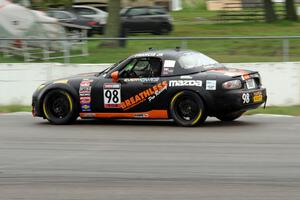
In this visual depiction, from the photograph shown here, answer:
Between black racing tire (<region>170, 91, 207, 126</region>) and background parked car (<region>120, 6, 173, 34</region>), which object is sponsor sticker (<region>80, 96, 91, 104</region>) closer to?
black racing tire (<region>170, 91, 207, 126</region>)

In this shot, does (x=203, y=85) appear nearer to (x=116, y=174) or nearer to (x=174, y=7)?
(x=116, y=174)

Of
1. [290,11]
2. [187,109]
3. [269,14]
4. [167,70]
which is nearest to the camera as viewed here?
[187,109]

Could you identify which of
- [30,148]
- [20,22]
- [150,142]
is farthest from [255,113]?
[20,22]

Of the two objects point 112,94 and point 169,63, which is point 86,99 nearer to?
point 112,94

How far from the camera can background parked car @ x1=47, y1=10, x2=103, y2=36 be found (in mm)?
33812

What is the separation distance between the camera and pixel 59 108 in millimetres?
12734

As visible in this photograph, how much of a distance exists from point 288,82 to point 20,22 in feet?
33.8

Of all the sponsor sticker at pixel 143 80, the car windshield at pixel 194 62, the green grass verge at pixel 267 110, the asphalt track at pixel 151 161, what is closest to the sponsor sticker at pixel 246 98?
the asphalt track at pixel 151 161

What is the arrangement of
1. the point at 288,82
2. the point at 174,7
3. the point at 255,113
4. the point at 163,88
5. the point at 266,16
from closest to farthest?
the point at 163,88, the point at 255,113, the point at 288,82, the point at 266,16, the point at 174,7

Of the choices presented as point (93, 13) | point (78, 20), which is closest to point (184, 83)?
point (78, 20)

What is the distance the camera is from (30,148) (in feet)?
32.7

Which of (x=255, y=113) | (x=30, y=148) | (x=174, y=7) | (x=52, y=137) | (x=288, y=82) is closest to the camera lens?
(x=30, y=148)

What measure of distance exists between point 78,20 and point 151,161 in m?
26.5

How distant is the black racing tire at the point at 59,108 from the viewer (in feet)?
41.2
